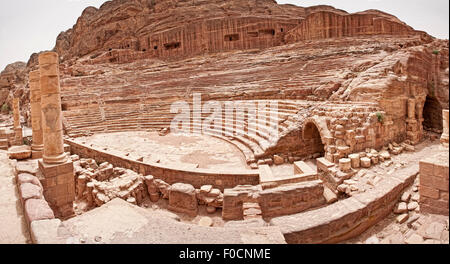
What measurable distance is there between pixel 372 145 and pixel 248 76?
11928mm

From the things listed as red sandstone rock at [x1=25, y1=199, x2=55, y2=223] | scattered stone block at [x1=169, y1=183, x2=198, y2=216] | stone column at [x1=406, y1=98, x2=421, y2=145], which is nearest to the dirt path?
red sandstone rock at [x1=25, y1=199, x2=55, y2=223]

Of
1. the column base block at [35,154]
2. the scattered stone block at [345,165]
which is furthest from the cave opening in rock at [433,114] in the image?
the column base block at [35,154]

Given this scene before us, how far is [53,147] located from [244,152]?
19.2 ft

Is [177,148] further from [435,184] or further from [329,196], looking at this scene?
[435,184]

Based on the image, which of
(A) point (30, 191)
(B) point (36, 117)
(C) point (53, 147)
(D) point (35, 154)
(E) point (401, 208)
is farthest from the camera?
(B) point (36, 117)

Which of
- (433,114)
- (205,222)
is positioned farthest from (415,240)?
(433,114)

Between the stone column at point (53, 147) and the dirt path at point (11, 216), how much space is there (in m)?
0.65

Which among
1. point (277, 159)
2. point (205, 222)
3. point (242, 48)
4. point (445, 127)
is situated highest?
point (242, 48)

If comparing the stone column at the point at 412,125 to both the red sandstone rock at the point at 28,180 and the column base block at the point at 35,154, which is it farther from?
the column base block at the point at 35,154

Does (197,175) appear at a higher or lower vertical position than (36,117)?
lower

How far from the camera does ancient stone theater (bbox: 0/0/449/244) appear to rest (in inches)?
142

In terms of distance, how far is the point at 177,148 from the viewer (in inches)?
389

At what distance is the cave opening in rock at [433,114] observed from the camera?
10.8m
